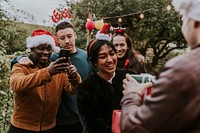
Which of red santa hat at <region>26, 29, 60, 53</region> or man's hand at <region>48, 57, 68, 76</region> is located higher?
red santa hat at <region>26, 29, 60, 53</region>

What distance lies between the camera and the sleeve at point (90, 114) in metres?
2.08

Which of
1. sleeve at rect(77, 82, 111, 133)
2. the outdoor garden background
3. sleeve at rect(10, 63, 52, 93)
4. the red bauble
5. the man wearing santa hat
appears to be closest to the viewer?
sleeve at rect(77, 82, 111, 133)

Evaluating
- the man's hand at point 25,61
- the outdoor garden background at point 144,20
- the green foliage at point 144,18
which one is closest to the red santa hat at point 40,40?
the man's hand at point 25,61

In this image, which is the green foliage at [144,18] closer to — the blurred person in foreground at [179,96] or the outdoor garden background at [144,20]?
the outdoor garden background at [144,20]

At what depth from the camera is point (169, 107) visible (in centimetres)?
101

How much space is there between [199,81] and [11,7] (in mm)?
4018

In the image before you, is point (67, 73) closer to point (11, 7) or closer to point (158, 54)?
point (11, 7)

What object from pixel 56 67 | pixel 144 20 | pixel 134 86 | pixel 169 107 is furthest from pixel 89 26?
pixel 144 20

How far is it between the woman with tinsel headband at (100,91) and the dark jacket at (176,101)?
1050 mm

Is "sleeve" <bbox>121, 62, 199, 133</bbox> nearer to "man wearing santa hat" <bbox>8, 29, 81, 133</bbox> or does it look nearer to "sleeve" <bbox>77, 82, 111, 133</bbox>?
"sleeve" <bbox>77, 82, 111, 133</bbox>

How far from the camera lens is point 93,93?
2156 mm

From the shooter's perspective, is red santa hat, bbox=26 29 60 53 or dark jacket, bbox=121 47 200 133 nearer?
dark jacket, bbox=121 47 200 133

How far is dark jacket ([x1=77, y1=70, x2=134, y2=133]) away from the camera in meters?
2.10

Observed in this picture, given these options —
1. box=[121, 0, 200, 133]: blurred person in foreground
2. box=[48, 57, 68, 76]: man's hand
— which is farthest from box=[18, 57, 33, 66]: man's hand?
box=[121, 0, 200, 133]: blurred person in foreground
